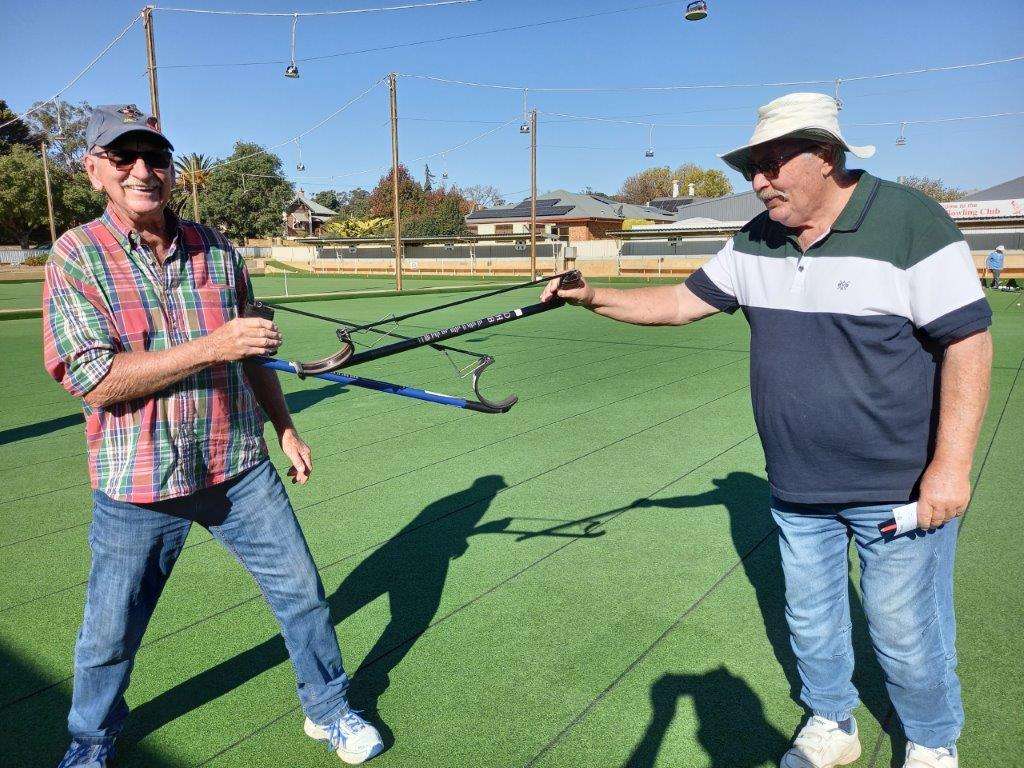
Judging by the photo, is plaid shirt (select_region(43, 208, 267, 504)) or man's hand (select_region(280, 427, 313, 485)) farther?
man's hand (select_region(280, 427, 313, 485))

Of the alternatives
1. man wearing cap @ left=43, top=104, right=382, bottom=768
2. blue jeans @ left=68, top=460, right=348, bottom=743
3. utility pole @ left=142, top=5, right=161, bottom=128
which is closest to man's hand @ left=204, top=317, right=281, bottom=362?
man wearing cap @ left=43, top=104, right=382, bottom=768

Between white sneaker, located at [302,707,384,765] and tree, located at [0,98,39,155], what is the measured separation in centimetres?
7105

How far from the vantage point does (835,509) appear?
223 cm

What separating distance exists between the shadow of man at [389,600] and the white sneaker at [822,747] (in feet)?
4.50

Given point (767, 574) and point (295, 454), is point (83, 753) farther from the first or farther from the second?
point (767, 574)

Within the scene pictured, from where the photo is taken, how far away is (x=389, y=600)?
344 cm

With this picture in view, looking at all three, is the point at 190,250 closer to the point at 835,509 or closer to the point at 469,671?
the point at 469,671

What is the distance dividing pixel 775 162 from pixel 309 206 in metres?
87.6

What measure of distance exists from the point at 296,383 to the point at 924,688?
755cm

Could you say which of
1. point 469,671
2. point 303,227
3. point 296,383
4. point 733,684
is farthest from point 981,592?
point 303,227

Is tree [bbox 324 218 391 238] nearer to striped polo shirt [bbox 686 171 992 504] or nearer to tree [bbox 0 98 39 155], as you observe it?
tree [bbox 0 98 39 155]

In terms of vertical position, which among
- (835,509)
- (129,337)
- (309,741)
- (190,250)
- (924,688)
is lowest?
(309,741)

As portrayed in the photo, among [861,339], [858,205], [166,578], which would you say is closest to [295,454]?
[166,578]

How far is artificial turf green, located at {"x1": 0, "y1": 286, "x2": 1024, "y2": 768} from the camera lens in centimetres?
251
